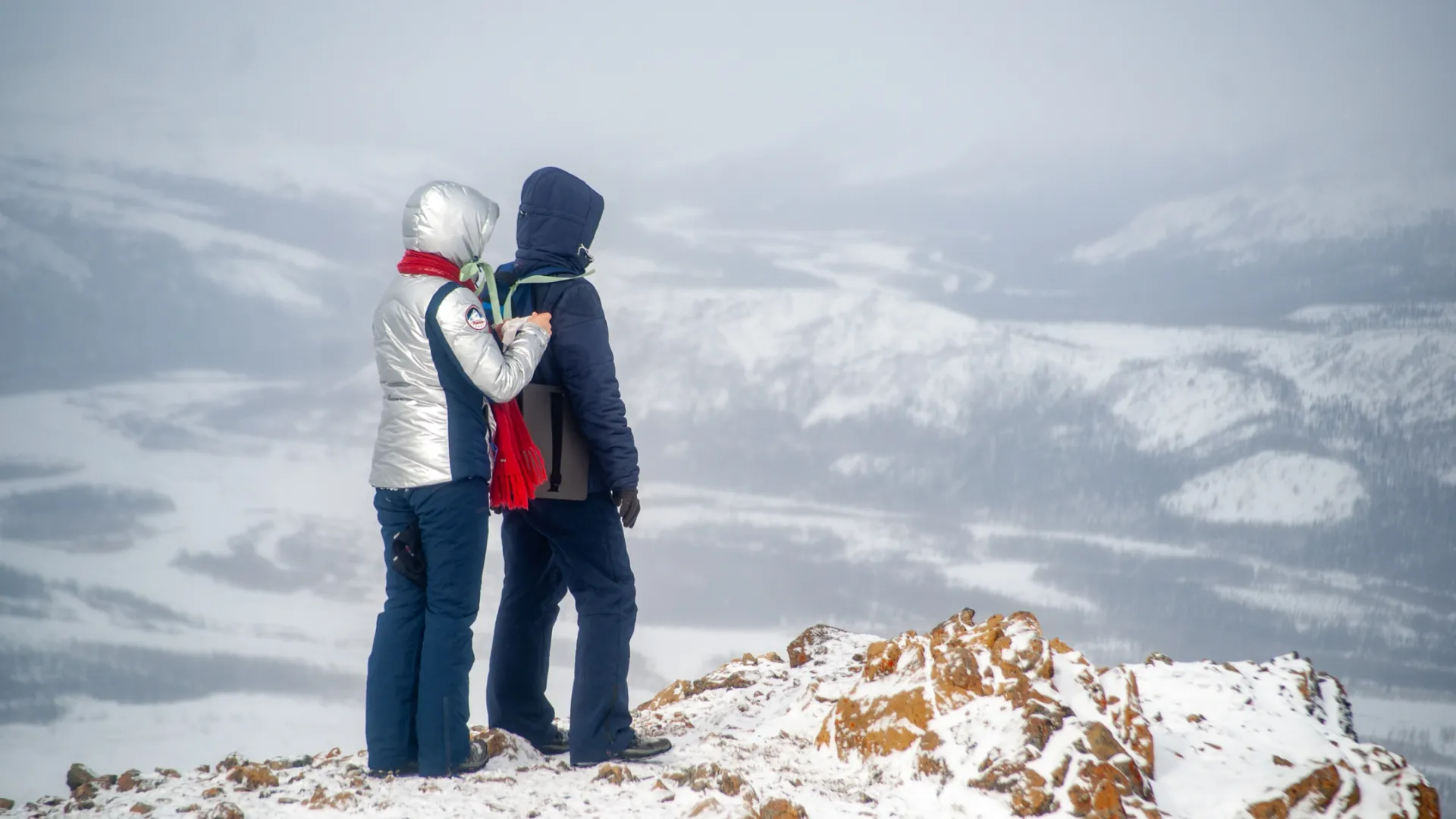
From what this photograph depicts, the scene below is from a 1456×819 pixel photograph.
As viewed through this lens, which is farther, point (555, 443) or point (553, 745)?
point (553, 745)

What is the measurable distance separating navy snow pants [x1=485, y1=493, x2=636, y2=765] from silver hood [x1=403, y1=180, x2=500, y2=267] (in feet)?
3.22

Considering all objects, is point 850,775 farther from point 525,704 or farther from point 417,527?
point 417,527

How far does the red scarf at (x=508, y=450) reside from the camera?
Result: 395 centimetres

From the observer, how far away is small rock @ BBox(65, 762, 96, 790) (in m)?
4.23

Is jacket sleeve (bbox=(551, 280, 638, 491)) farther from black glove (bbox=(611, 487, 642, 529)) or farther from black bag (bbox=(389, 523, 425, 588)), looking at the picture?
black bag (bbox=(389, 523, 425, 588))

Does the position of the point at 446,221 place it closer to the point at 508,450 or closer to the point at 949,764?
the point at 508,450

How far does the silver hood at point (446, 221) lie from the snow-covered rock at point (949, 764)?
1.84 m

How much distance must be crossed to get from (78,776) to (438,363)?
2148 mm

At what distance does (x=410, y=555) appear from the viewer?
389 cm

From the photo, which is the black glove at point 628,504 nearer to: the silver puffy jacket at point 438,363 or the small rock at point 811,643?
the silver puffy jacket at point 438,363

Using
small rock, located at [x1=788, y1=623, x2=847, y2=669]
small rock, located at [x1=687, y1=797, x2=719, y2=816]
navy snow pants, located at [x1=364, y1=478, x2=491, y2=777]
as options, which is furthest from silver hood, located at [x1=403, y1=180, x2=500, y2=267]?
small rock, located at [x1=788, y1=623, x2=847, y2=669]

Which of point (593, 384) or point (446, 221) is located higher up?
point (446, 221)

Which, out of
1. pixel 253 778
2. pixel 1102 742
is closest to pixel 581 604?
pixel 253 778

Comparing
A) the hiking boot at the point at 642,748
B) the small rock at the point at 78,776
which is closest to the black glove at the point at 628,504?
the hiking boot at the point at 642,748
